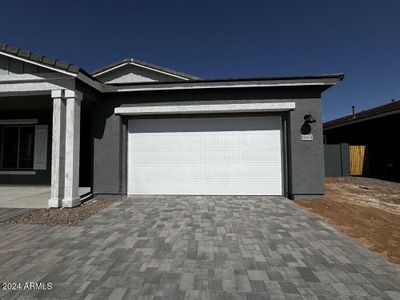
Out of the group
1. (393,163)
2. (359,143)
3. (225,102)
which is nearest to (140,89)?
(225,102)

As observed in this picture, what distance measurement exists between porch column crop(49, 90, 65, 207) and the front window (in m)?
5.00

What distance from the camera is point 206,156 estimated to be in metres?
7.55

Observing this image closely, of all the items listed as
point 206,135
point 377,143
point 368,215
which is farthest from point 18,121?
point 377,143

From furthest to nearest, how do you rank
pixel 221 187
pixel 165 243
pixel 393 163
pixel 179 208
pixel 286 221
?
pixel 393 163
pixel 221 187
pixel 179 208
pixel 286 221
pixel 165 243

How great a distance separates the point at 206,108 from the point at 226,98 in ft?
2.37

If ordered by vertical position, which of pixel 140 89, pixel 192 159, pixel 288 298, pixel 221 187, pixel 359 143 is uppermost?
pixel 140 89

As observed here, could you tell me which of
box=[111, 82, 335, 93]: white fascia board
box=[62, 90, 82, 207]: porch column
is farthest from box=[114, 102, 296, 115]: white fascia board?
box=[62, 90, 82, 207]: porch column

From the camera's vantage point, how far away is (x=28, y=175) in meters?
9.61

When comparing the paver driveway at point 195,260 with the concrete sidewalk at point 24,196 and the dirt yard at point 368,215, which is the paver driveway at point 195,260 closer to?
the dirt yard at point 368,215

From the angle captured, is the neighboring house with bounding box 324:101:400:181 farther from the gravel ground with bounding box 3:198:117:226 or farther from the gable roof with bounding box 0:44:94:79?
the gable roof with bounding box 0:44:94:79

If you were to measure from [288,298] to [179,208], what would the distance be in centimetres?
397

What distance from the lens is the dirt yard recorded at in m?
3.90

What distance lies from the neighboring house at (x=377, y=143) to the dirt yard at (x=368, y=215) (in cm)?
517

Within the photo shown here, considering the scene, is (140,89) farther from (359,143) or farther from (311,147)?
(359,143)
